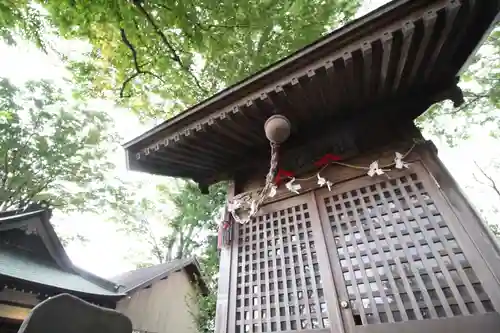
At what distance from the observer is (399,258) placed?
239 centimetres

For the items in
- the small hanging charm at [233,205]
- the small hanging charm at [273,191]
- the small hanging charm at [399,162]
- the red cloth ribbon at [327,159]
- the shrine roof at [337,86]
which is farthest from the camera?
the small hanging charm at [233,205]

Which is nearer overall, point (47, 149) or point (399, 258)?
point (399, 258)

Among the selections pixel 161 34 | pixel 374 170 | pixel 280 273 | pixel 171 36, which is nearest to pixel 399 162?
pixel 374 170

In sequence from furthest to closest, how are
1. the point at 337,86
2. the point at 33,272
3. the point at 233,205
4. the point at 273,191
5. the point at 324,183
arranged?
the point at 33,272, the point at 233,205, the point at 273,191, the point at 324,183, the point at 337,86

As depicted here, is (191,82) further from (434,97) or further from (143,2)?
(434,97)

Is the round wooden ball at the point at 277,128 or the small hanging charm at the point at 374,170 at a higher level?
the round wooden ball at the point at 277,128

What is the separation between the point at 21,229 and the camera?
9.45 metres

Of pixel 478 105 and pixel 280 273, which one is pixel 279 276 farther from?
pixel 478 105

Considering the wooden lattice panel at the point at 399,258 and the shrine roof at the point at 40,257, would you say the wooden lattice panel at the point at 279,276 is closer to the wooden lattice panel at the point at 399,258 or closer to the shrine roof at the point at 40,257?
the wooden lattice panel at the point at 399,258

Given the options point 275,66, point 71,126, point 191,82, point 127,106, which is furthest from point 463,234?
point 71,126

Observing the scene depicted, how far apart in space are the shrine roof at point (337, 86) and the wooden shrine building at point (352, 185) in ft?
0.05

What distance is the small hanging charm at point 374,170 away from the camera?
9.49ft

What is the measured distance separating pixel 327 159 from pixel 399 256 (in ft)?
4.34

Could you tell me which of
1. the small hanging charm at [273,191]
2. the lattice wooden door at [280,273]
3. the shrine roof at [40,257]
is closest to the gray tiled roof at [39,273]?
the shrine roof at [40,257]
